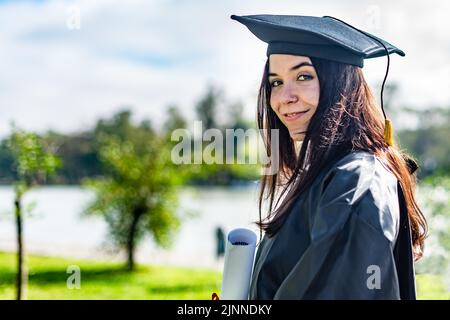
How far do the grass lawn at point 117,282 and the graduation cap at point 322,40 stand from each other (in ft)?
11.2

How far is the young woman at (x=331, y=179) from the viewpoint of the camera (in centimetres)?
141

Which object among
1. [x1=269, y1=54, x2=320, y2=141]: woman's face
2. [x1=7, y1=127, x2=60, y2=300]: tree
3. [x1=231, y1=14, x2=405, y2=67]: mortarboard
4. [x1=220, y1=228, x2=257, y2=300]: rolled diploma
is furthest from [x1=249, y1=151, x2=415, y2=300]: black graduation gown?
[x1=7, y1=127, x2=60, y2=300]: tree

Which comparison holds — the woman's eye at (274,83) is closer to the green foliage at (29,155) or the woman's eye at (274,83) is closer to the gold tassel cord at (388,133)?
the gold tassel cord at (388,133)

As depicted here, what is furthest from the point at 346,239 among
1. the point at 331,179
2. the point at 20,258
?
the point at 20,258

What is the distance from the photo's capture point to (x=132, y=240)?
7.89m

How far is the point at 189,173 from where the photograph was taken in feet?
26.8

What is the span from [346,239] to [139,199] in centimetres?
671

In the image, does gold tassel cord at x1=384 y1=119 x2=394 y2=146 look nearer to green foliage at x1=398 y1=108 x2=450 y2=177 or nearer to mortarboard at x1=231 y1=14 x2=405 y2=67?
mortarboard at x1=231 y1=14 x2=405 y2=67

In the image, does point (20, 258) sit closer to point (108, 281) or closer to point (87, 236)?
point (108, 281)

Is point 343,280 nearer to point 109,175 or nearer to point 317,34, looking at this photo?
point 317,34

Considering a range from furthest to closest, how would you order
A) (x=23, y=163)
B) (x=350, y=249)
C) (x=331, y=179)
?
(x=23, y=163)
(x=331, y=179)
(x=350, y=249)

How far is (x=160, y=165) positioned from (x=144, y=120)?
27152 mm

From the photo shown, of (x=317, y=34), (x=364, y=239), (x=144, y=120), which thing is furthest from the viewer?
(x=144, y=120)
